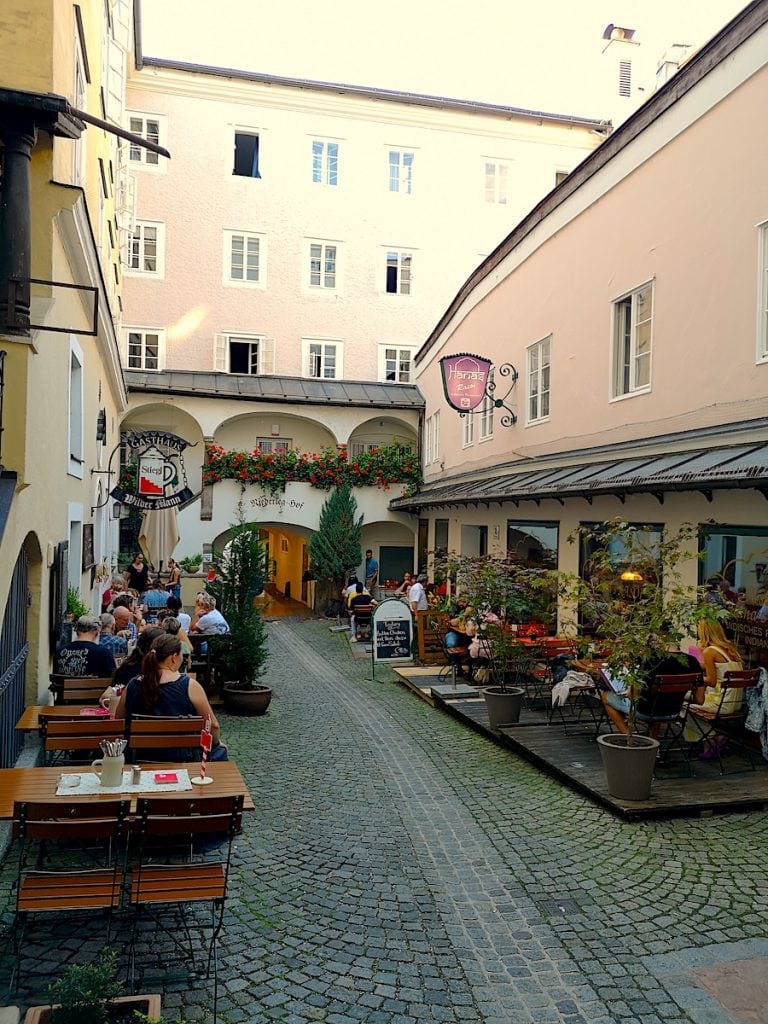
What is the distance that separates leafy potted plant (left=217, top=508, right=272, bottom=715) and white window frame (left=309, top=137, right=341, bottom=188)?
21.8m

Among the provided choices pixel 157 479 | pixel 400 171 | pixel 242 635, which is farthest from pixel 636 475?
pixel 400 171

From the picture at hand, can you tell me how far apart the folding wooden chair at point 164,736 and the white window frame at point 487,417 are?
13446mm

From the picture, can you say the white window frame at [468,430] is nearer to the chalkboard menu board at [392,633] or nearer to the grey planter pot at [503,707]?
the chalkboard menu board at [392,633]

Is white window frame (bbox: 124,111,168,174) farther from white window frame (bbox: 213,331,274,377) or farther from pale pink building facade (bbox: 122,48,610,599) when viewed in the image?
white window frame (bbox: 213,331,274,377)

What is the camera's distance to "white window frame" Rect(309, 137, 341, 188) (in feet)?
98.2

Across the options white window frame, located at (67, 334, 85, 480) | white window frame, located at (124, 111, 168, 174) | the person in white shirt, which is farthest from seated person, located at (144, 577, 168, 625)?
white window frame, located at (124, 111, 168, 174)

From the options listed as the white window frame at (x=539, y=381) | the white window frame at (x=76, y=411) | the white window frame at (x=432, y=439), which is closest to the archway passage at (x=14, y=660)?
the white window frame at (x=76, y=411)

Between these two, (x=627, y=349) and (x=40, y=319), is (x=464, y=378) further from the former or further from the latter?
(x=40, y=319)

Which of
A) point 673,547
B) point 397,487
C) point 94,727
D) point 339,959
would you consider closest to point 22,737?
point 94,727

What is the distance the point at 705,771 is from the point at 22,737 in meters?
6.39

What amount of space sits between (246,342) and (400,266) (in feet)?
21.3

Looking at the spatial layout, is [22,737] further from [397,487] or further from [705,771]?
[397,487]

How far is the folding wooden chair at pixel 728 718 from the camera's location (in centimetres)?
796

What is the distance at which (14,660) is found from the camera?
6.98 m
